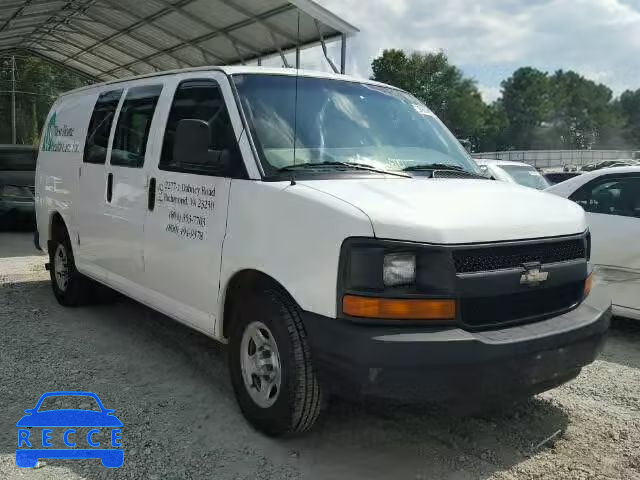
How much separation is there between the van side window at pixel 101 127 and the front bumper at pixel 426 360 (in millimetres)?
3144

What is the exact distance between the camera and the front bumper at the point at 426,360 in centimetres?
274

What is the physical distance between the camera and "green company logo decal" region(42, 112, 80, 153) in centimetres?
598

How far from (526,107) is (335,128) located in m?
A: 104

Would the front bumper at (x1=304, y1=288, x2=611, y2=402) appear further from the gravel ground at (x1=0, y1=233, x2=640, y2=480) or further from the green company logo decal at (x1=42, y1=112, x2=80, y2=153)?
the green company logo decal at (x1=42, y1=112, x2=80, y2=153)

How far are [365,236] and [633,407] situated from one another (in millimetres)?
2514

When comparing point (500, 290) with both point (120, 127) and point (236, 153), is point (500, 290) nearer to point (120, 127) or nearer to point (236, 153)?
point (236, 153)

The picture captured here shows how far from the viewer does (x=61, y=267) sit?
249 inches

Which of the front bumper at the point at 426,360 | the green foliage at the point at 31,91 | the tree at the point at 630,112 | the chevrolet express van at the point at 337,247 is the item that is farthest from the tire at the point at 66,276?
the tree at the point at 630,112

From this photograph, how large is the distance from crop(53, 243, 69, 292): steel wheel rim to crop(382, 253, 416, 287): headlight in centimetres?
435

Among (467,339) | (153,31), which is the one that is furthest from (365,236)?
(153,31)

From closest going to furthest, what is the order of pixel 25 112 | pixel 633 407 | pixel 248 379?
pixel 248 379
pixel 633 407
pixel 25 112

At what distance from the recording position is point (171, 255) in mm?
4105

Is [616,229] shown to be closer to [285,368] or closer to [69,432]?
[285,368]

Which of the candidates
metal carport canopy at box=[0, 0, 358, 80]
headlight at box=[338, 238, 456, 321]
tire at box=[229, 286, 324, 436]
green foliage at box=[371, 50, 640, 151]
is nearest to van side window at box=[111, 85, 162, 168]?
tire at box=[229, 286, 324, 436]
